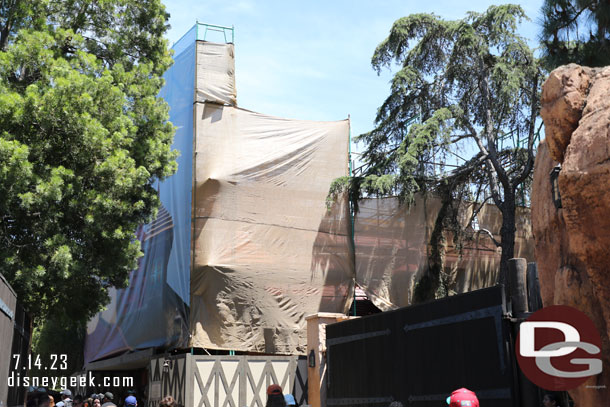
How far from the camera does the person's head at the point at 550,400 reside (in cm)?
773

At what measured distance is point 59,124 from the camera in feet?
41.9

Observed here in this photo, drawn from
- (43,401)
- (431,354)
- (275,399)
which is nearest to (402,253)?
(431,354)

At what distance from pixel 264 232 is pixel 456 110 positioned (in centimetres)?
666

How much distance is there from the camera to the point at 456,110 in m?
20.2

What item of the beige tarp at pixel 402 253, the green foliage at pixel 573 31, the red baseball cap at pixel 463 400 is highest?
the green foliage at pixel 573 31

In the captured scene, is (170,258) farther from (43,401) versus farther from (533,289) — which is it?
(533,289)

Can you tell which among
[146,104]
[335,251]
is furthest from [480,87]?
[146,104]

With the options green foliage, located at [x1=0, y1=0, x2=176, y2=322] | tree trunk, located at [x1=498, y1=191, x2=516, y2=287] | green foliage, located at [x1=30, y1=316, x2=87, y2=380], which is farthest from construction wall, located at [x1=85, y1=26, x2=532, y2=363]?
green foliage, located at [x1=30, y1=316, x2=87, y2=380]

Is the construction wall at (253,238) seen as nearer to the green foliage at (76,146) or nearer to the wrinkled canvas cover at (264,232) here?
the wrinkled canvas cover at (264,232)

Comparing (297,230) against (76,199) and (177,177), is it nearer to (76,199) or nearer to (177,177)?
(177,177)
